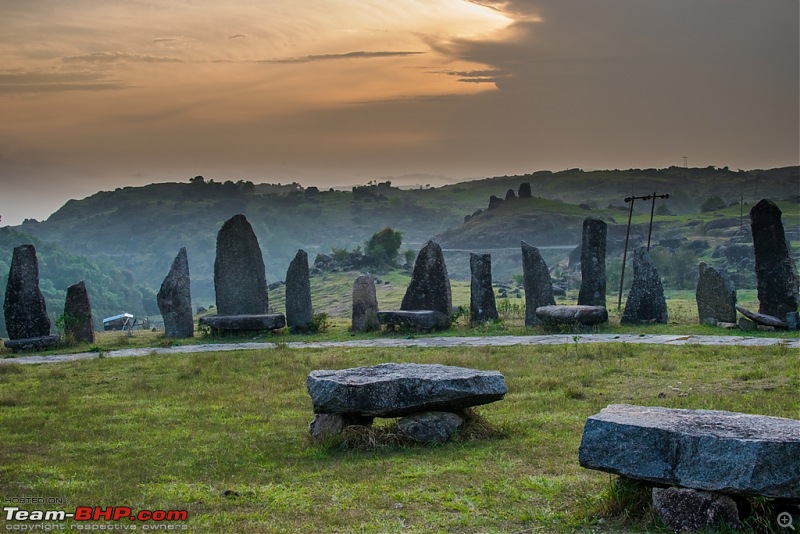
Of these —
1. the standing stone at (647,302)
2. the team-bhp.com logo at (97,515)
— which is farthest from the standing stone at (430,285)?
the team-bhp.com logo at (97,515)

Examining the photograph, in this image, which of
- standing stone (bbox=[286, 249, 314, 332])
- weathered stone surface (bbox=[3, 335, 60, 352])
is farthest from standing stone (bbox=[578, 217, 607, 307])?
weathered stone surface (bbox=[3, 335, 60, 352])

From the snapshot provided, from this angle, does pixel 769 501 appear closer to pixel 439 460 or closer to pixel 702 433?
pixel 702 433

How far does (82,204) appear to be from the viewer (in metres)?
198

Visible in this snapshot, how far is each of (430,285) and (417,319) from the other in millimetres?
1707

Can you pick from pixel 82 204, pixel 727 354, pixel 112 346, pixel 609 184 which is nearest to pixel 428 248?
pixel 112 346

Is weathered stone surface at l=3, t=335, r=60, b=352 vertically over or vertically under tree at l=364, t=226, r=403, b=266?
under

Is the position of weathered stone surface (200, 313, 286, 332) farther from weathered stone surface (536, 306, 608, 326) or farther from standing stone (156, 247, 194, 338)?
weathered stone surface (536, 306, 608, 326)

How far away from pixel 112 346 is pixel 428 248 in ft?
29.0

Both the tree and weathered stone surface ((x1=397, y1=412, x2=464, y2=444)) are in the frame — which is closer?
weathered stone surface ((x1=397, y1=412, x2=464, y2=444))

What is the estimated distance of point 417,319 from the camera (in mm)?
25266

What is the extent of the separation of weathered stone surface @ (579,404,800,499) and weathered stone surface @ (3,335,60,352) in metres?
19.5

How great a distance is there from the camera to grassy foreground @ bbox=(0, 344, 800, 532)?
8.35 metres

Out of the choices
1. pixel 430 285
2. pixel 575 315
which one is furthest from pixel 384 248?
pixel 575 315

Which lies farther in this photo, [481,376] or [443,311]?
[443,311]
